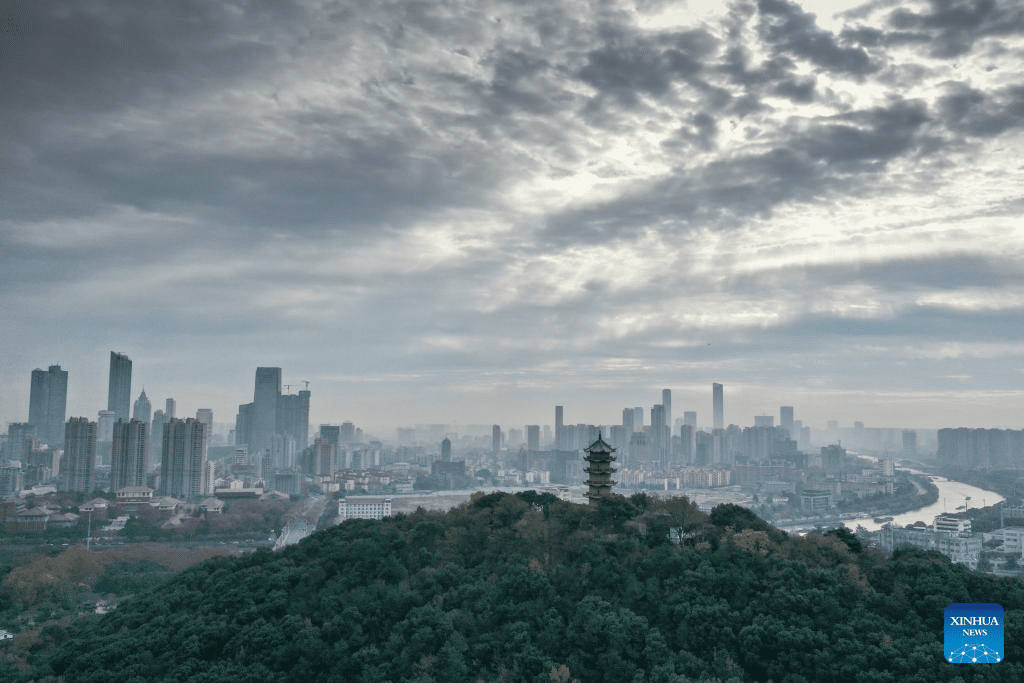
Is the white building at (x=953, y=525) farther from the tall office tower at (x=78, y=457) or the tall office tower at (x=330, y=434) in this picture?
the tall office tower at (x=330, y=434)

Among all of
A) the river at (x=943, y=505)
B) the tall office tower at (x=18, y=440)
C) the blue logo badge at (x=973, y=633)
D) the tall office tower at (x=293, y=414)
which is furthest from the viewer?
the tall office tower at (x=293, y=414)

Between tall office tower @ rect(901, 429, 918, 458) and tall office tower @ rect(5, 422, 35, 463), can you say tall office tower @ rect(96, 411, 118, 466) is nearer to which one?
tall office tower @ rect(5, 422, 35, 463)

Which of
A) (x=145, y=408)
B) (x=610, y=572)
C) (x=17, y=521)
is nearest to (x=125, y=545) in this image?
(x=17, y=521)

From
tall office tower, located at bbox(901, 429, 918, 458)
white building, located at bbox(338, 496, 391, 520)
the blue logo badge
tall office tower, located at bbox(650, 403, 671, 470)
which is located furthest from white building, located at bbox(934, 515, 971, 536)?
tall office tower, located at bbox(901, 429, 918, 458)

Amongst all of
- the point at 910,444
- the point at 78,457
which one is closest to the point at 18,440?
the point at 78,457

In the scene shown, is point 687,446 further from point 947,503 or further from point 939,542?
point 939,542

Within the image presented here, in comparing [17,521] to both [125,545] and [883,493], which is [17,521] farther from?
[883,493]

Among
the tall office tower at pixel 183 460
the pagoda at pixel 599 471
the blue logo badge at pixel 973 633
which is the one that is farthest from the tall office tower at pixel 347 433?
the blue logo badge at pixel 973 633
